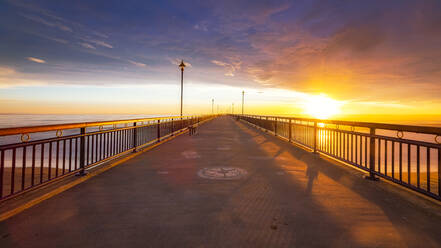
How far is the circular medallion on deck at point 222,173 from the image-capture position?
16.5 ft

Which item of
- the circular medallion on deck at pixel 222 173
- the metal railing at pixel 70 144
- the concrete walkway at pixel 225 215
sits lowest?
the concrete walkway at pixel 225 215

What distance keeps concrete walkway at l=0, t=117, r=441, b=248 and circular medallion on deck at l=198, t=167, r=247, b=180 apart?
0.78 ft

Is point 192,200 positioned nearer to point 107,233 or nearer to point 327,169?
point 107,233

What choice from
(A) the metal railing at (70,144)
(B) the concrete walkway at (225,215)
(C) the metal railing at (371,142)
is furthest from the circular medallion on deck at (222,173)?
(C) the metal railing at (371,142)

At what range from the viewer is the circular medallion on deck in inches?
198

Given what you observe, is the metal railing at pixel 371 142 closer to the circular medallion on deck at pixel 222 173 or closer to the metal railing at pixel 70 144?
the circular medallion on deck at pixel 222 173

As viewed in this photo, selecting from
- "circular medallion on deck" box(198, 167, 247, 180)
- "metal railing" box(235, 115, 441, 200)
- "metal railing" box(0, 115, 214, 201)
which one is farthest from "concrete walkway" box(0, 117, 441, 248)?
"metal railing" box(0, 115, 214, 201)

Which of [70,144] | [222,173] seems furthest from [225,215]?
[70,144]

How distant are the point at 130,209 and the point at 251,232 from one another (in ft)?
6.22

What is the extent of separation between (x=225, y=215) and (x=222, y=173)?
2262 millimetres

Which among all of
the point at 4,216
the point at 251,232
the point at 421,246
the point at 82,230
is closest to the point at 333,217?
the point at 421,246

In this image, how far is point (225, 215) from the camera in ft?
10.3

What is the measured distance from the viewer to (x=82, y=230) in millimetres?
2744

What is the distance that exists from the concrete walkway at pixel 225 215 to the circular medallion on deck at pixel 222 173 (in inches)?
9.4
